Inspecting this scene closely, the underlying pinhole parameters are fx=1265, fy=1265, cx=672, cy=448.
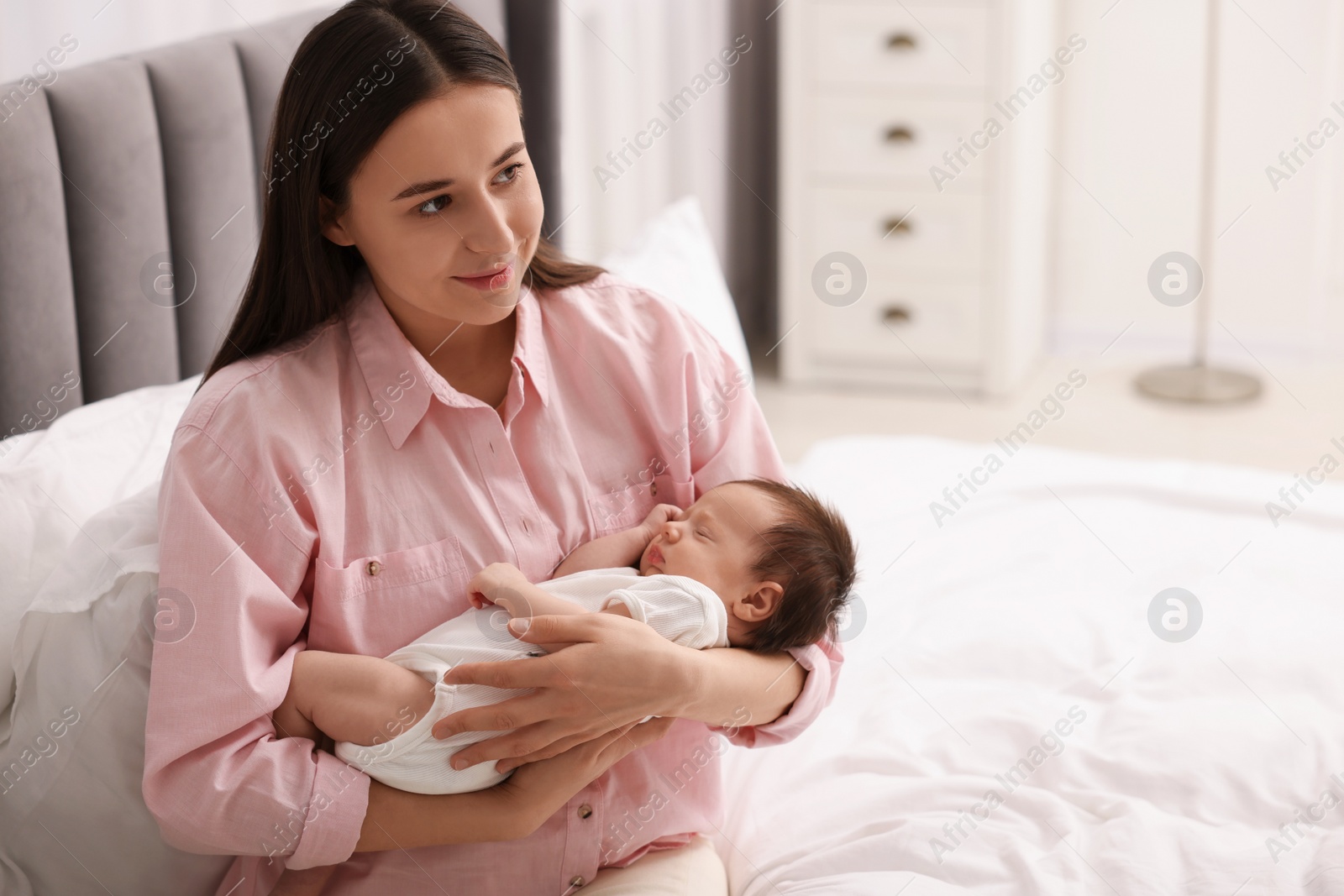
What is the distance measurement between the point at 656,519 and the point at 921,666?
43cm

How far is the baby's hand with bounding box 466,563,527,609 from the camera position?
1.17m

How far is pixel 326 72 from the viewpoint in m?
1.16

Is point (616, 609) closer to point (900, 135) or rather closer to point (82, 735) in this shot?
point (82, 735)

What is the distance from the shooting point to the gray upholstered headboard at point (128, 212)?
1.35m

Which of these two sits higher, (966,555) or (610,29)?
(610,29)

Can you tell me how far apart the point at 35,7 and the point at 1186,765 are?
1.55 meters

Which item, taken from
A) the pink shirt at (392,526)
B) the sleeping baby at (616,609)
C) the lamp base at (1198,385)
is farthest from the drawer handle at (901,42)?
the sleeping baby at (616,609)

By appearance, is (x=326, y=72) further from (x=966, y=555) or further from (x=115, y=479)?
(x=966, y=555)

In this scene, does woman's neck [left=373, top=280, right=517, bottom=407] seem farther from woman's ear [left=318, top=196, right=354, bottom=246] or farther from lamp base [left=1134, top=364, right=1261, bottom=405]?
lamp base [left=1134, top=364, right=1261, bottom=405]

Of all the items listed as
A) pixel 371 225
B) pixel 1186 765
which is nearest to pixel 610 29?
pixel 371 225

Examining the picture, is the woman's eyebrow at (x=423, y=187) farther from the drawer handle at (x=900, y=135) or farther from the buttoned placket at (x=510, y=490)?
the drawer handle at (x=900, y=135)

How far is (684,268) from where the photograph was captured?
206 centimetres

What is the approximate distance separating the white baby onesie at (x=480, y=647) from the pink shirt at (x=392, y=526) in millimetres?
39

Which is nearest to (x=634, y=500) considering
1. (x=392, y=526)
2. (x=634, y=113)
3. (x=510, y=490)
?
(x=510, y=490)
